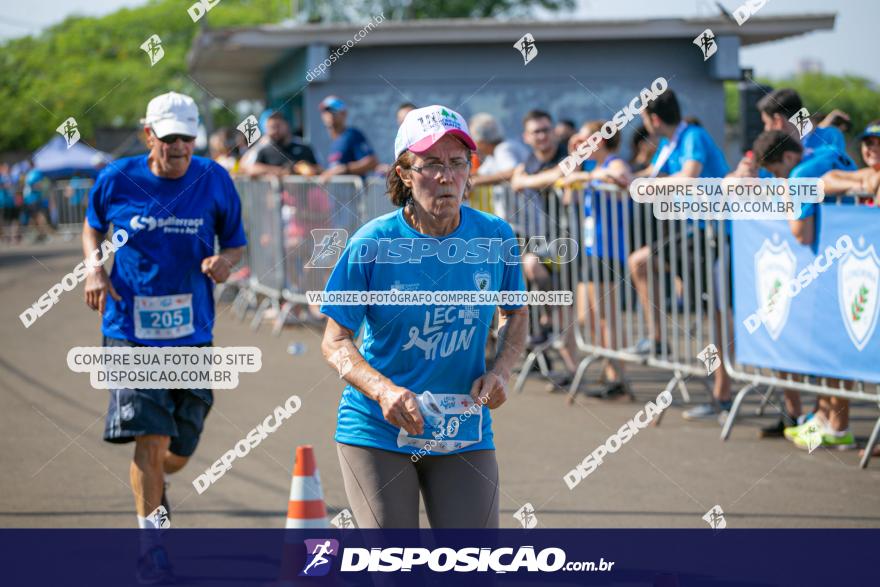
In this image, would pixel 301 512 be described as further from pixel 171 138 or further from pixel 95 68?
pixel 95 68

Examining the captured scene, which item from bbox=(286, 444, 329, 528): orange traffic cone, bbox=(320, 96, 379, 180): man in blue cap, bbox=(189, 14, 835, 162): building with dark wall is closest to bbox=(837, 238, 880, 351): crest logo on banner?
bbox=(286, 444, 329, 528): orange traffic cone

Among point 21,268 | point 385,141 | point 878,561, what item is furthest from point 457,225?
point 21,268

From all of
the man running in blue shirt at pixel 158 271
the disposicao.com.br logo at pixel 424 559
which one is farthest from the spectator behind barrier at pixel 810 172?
the disposicao.com.br logo at pixel 424 559

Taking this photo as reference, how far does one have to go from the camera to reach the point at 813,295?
8.16 meters

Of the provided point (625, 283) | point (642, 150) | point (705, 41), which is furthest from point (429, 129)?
point (705, 41)

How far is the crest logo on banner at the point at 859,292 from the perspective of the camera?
25.1 ft

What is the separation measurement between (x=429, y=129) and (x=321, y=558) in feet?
5.70

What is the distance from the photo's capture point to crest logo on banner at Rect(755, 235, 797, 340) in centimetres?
839

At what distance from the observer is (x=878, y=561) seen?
598 centimetres

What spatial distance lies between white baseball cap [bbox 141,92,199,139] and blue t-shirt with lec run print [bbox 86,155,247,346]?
0.69 ft

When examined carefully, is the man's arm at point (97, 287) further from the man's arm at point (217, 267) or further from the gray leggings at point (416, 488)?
the gray leggings at point (416, 488)

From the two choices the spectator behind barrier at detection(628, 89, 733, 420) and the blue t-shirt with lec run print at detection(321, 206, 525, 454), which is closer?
the blue t-shirt with lec run print at detection(321, 206, 525, 454)

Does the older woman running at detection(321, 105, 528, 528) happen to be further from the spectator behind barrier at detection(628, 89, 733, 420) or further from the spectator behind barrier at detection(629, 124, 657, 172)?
the spectator behind barrier at detection(629, 124, 657, 172)

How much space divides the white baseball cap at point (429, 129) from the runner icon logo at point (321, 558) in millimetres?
1608
